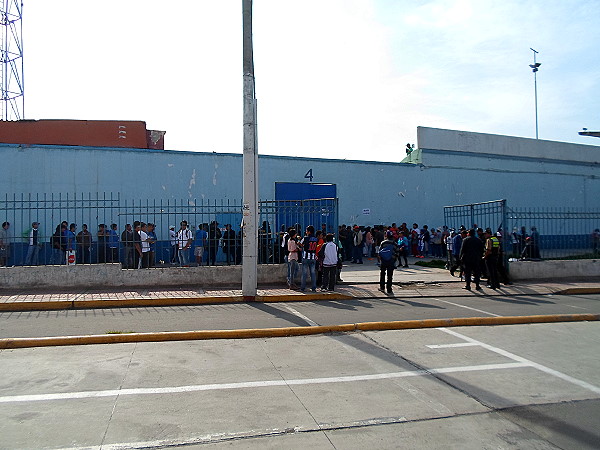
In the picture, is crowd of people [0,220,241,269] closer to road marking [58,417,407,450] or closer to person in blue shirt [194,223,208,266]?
person in blue shirt [194,223,208,266]

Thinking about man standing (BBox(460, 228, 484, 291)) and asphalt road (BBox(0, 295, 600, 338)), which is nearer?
asphalt road (BBox(0, 295, 600, 338))

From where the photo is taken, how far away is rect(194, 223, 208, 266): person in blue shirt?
14.0 metres

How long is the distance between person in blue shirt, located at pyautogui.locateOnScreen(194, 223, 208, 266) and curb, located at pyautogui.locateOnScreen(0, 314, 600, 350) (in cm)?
616

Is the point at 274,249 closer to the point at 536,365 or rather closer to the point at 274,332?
the point at 274,332

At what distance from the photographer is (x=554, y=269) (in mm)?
15352

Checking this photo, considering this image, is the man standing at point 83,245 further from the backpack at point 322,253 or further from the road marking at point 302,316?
the backpack at point 322,253

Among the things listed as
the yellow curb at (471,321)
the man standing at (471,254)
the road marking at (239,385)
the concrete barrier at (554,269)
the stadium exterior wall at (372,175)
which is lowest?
the road marking at (239,385)

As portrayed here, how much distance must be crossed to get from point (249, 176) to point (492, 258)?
6997 mm

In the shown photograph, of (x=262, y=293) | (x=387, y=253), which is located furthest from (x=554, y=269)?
(x=262, y=293)

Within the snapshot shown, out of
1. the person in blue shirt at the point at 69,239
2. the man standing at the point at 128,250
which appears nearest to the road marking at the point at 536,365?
the man standing at the point at 128,250

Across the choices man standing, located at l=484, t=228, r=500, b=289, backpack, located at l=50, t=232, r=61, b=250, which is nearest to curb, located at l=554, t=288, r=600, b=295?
man standing, located at l=484, t=228, r=500, b=289

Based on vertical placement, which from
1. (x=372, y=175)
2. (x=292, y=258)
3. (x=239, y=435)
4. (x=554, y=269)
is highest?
(x=372, y=175)

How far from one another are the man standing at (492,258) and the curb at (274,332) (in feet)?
12.6

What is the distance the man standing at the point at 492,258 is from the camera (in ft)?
43.9
